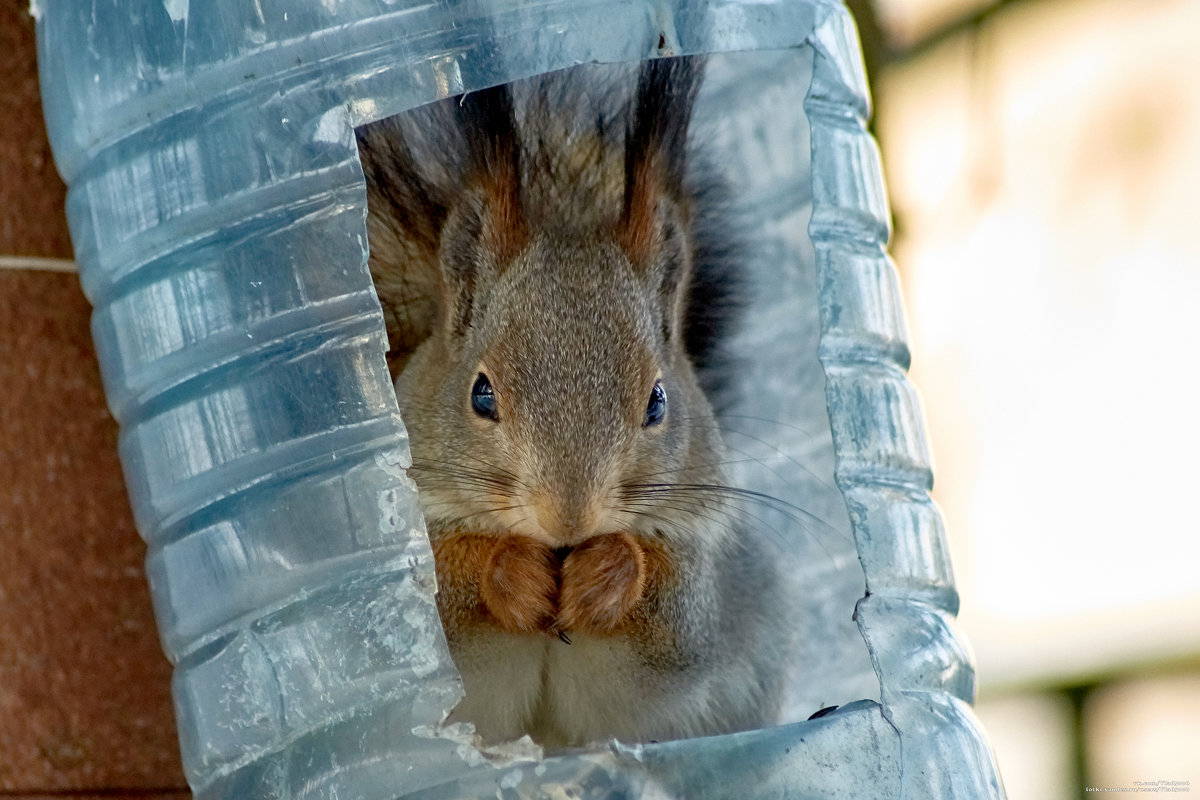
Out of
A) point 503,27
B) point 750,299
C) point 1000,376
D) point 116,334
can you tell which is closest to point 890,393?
point 750,299

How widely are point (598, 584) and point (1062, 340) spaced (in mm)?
1852

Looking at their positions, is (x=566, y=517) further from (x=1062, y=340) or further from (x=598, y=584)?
(x=1062, y=340)

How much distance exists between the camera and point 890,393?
1564mm

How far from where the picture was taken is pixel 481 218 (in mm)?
1594

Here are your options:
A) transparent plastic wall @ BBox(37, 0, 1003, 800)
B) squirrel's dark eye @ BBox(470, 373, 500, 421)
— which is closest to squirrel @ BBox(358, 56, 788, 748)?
squirrel's dark eye @ BBox(470, 373, 500, 421)

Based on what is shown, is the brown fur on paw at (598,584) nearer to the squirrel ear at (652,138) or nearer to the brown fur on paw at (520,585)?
the brown fur on paw at (520,585)

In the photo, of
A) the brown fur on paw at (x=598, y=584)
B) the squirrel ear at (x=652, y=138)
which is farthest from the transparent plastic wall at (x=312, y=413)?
the brown fur on paw at (x=598, y=584)

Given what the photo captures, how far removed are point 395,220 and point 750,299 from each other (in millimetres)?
553

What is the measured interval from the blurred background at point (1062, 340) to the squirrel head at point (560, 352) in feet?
5.03

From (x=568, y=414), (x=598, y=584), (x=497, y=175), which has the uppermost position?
(x=497, y=175)

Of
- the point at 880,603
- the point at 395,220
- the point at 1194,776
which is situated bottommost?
the point at 1194,776

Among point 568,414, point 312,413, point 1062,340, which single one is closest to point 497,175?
point 568,414

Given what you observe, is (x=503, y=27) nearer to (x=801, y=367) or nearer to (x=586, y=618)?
(x=586, y=618)

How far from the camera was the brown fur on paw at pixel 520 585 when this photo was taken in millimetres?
1456
